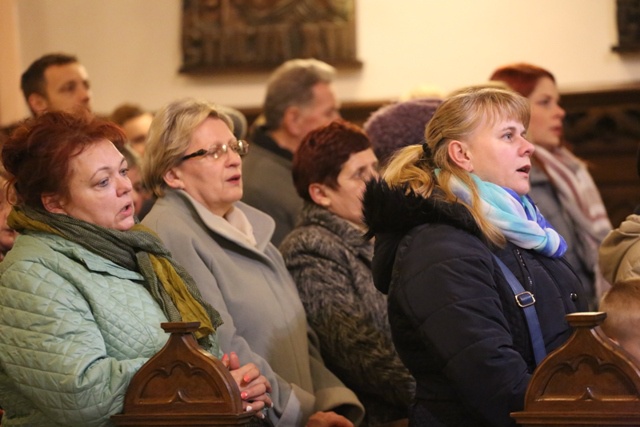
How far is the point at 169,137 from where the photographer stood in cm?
350

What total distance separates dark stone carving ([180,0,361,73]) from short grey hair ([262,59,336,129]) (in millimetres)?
1494

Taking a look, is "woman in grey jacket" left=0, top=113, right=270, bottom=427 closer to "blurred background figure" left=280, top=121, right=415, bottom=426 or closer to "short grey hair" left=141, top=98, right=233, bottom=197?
"short grey hair" left=141, top=98, right=233, bottom=197

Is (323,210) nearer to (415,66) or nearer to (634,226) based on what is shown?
(634,226)

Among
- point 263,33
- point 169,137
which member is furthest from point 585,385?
point 263,33

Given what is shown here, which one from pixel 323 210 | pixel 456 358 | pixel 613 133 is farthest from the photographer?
pixel 613 133

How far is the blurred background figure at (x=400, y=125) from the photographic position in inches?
160

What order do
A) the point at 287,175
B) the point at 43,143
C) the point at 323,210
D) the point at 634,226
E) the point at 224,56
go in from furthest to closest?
the point at 224,56 → the point at 287,175 → the point at 323,210 → the point at 634,226 → the point at 43,143

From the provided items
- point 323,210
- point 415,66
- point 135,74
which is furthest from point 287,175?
point 135,74

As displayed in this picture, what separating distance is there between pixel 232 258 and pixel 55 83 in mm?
2203

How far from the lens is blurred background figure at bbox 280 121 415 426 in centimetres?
356

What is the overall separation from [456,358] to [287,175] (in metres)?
2.34

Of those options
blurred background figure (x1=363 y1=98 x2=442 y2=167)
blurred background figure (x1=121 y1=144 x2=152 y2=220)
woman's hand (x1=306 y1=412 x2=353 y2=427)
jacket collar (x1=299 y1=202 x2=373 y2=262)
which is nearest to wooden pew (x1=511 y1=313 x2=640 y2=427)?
woman's hand (x1=306 y1=412 x2=353 y2=427)

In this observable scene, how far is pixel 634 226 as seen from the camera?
11.4ft

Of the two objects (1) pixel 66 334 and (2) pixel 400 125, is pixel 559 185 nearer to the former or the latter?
(2) pixel 400 125
